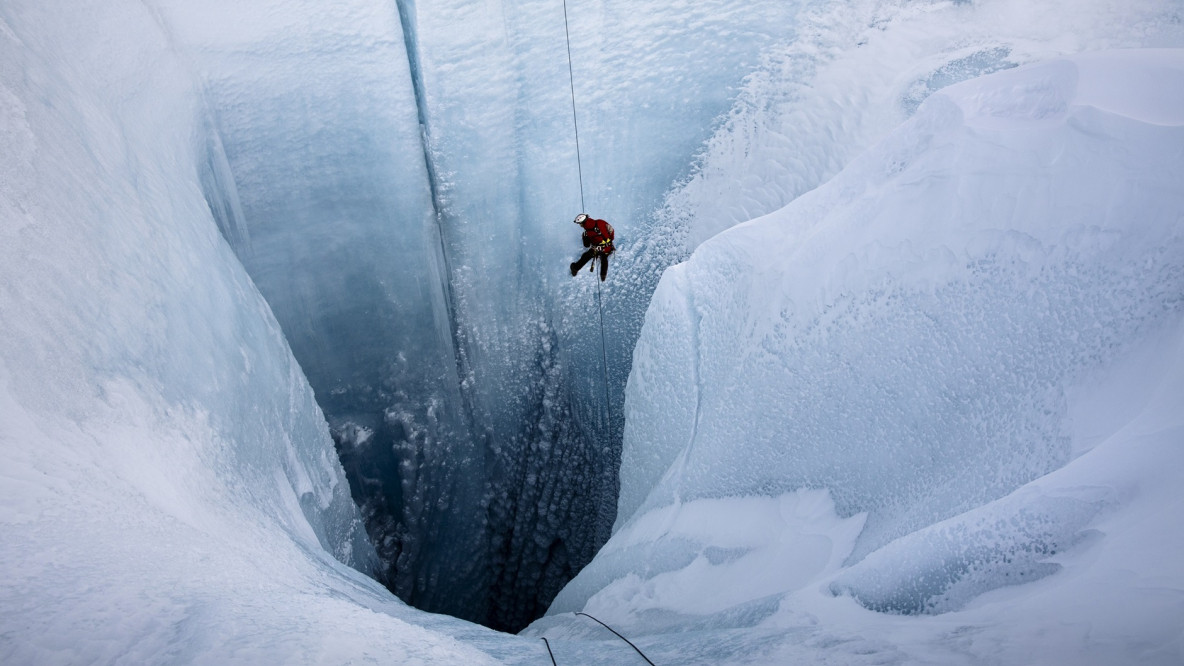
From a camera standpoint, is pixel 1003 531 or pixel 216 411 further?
pixel 216 411

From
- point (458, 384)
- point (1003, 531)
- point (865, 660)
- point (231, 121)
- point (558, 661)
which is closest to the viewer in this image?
point (865, 660)

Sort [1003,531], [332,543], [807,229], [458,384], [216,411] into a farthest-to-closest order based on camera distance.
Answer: [458,384] → [332,543] → [807,229] → [216,411] → [1003,531]

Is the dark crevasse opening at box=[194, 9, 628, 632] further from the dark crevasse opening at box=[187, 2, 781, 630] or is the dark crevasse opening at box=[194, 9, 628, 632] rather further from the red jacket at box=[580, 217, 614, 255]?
the red jacket at box=[580, 217, 614, 255]

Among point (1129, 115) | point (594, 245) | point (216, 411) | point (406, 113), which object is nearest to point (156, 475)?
point (216, 411)

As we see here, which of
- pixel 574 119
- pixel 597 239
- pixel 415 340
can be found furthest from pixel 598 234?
pixel 415 340

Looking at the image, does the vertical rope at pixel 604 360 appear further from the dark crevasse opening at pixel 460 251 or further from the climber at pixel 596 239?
the climber at pixel 596 239

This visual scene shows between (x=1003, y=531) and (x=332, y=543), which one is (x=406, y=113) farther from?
(x=1003, y=531)

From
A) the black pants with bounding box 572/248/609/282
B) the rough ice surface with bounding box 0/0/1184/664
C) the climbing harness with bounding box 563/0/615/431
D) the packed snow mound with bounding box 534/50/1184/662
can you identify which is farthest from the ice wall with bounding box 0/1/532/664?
the climbing harness with bounding box 563/0/615/431

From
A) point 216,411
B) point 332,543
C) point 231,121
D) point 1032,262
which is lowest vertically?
point 332,543
